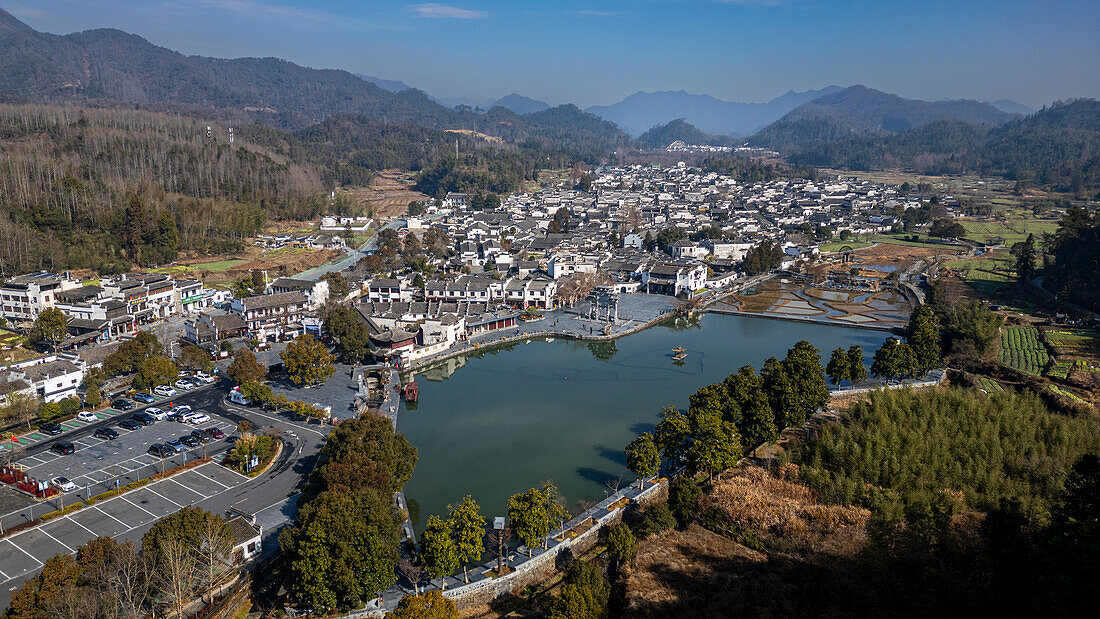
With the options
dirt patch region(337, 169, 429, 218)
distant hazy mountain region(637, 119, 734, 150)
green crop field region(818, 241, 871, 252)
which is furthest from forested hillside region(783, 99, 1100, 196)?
dirt patch region(337, 169, 429, 218)

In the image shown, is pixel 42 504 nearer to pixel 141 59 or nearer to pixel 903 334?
pixel 903 334

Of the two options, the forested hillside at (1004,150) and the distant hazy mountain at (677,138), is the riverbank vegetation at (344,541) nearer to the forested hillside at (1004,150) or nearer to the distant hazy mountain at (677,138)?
the forested hillside at (1004,150)

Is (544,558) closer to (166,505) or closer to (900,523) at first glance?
(900,523)

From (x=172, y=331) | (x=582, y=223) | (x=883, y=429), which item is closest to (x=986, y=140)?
(x=582, y=223)

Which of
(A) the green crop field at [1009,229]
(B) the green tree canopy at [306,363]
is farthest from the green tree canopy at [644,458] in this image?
(A) the green crop field at [1009,229]

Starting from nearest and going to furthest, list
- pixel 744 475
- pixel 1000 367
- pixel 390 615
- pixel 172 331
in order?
pixel 390 615
pixel 744 475
pixel 1000 367
pixel 172 331

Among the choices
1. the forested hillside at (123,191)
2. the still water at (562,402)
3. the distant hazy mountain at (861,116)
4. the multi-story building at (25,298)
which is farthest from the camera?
the distant hazy mountain at (861,116)

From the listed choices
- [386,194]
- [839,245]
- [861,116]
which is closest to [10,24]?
[386,194]
